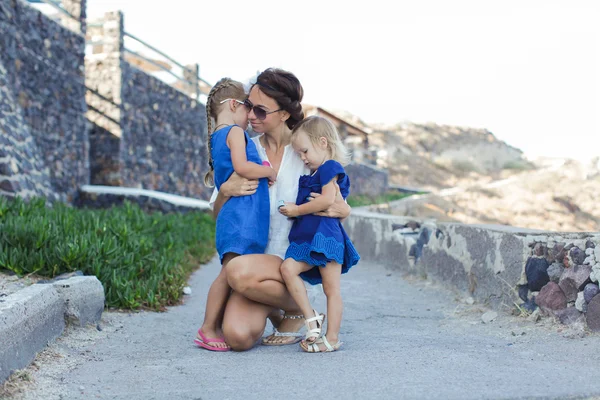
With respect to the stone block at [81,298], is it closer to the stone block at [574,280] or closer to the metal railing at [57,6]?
the stone block at [574,280]

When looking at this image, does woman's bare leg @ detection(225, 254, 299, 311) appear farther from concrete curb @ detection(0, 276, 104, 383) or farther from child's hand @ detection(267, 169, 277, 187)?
concrete curb @ detection(0, 276, 104, 383)

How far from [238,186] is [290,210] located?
0.90 ft

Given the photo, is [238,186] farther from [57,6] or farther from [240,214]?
[57,6]

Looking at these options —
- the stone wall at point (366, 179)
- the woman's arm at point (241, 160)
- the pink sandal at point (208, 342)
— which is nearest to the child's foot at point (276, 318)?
the pink sandal at point (208, 342)

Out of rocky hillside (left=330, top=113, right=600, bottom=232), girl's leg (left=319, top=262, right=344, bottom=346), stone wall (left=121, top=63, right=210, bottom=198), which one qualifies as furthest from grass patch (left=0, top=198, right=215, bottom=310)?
stone wall (left=121, top=63, right=210, bottom=198)

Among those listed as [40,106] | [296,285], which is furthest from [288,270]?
[40,106]

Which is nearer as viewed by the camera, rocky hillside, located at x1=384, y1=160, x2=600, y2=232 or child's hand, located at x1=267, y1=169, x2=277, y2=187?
child's hand, located at x1=267, y1=169, x2=277, y2=187

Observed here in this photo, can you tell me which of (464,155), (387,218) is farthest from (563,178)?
(464,155)

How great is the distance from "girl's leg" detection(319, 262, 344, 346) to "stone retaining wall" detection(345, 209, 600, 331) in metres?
1.16

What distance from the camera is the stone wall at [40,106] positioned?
7844mm

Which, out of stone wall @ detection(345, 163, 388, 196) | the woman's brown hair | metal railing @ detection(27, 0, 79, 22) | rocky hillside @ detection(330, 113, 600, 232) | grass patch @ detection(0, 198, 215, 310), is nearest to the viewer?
the woman's brown hair

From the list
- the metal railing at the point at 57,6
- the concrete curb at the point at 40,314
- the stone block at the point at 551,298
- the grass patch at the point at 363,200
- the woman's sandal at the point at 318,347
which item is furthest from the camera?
the grass patch at the point at 363,200

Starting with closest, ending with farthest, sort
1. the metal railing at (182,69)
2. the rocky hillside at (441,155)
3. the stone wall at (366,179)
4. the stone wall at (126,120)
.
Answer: the stone wall at (126,120) < the metal railing at (182,69) < the stone wall at (366,179) < the rocky hillside at (441,155)

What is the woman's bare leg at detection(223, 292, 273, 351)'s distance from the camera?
3.16 m
